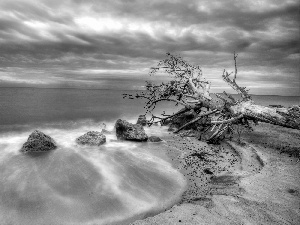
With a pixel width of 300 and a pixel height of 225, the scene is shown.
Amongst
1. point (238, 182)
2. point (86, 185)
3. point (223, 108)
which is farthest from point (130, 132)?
point (223, 108)

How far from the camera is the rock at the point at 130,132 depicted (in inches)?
634

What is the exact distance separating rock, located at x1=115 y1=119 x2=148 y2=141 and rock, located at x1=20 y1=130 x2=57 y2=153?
5357mm

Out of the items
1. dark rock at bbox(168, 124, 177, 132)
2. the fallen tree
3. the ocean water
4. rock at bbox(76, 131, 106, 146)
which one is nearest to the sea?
the ocean water

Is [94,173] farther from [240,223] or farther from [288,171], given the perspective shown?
[288,171]

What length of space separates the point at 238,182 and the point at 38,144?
12502 mm

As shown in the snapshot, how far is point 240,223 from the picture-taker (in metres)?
5.62

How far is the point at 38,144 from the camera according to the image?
1334cm

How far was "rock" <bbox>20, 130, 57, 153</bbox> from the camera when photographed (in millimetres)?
13281

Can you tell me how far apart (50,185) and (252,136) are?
49.9 ft

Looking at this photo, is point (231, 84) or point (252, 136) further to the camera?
point (252, 136)

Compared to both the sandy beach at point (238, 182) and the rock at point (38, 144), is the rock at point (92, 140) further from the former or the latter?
the sandy beach at point (238, 182)

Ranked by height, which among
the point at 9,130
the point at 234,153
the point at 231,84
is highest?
the point at 231,84

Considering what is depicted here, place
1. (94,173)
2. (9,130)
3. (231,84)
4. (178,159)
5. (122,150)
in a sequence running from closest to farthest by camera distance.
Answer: (231,84)
(94,173)
(178,159)
(122,150)
(9,130)

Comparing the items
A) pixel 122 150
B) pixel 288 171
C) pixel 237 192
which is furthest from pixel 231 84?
pixel 122 150
